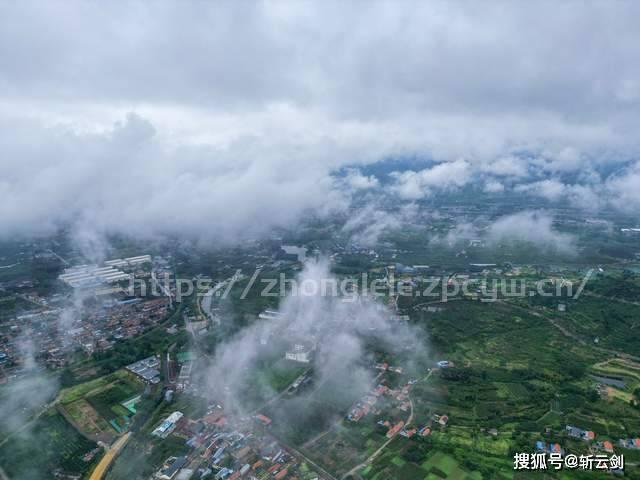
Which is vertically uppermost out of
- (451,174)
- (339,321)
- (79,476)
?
(451,174)

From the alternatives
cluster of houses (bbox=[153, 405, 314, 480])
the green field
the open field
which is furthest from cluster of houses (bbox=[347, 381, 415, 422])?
the green field

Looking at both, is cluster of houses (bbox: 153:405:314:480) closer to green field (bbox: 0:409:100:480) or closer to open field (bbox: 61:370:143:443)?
open field (bbox: 61:370:143:443)

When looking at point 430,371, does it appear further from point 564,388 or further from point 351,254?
point 351,254

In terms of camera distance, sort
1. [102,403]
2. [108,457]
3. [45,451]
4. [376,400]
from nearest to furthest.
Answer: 1. [108,457]
2. [45,451]
3. [376,400]
4. [102,403]

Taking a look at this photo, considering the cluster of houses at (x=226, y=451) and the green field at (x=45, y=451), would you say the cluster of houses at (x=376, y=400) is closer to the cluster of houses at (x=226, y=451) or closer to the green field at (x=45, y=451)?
the cluster of houses at (x=226, y=451)

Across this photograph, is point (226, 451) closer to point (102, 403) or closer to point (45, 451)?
point (45, 451)

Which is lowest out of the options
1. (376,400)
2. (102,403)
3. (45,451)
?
(45,451)

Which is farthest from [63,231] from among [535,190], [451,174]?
[535,190]

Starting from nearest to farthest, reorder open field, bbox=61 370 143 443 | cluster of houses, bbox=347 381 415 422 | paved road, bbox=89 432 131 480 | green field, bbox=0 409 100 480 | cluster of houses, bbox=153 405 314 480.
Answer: cluster of houses, bbox=153 405 314 480, paved road, bbox=89 432 131 480, green field, bbox=0 409 100 480, open field, bbox=61 370 143 443, cluster of houses, bbox=347 381 415 422

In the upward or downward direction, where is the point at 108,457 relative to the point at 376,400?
downward

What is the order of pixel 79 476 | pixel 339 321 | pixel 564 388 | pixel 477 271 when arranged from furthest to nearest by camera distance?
pixel 477 271, pixel 339 321, pixel 564 388, pixel 79 476

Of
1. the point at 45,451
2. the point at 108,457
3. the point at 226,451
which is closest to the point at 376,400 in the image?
the point at 226,451
